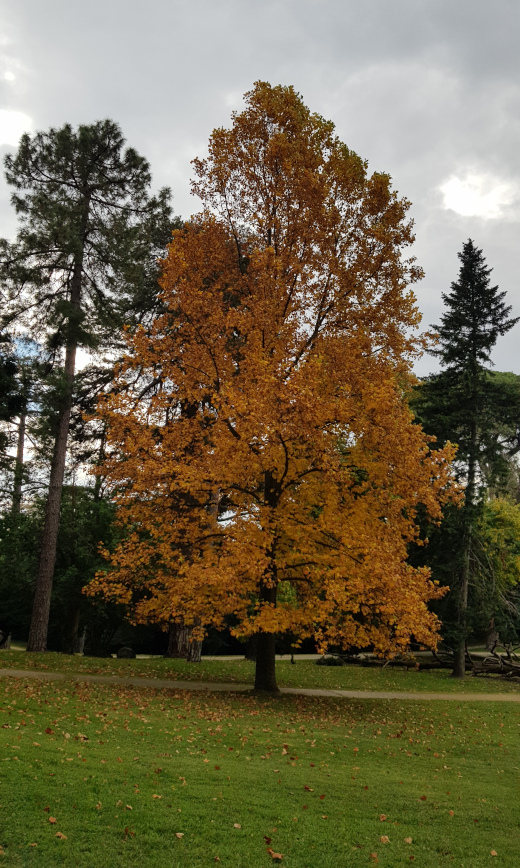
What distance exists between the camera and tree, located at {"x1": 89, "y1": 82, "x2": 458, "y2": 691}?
9742mm

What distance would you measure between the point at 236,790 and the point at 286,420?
5.13 m

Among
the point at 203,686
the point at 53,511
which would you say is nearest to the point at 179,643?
the point at 53,511

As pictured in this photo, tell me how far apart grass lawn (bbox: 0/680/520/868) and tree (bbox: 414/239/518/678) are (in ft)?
37.5

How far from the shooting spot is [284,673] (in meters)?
17.5

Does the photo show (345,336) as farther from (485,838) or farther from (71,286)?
(71,286)

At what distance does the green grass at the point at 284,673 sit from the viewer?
14.6m

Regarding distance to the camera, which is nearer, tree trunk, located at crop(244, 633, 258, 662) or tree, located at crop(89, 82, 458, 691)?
tree, located at crop(89, 82, 458, 691)

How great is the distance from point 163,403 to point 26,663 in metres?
7.59

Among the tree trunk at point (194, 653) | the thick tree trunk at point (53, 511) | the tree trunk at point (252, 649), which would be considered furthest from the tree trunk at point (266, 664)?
the tree trunk at point (252, 649)

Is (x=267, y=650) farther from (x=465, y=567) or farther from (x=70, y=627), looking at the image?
(x=70, y=627)

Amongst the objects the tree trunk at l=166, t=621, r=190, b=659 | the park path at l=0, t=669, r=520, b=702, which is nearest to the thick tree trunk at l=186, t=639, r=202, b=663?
the tree trunk at l=166, t=621, r=190, b=659

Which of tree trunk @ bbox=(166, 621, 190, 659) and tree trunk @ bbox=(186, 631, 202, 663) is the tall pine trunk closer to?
tree trunk @ bbox=(186, 631, 202, 663)

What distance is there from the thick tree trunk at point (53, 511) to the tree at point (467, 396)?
38.6 feet

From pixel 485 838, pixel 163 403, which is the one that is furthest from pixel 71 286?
pixel 485 838
